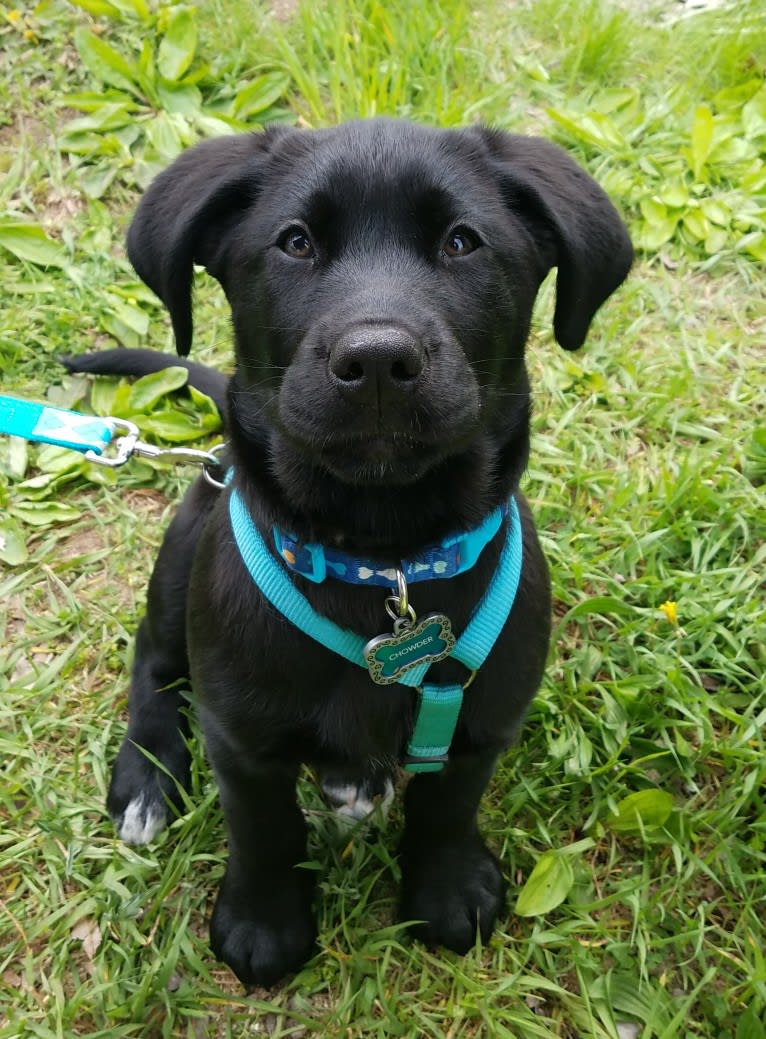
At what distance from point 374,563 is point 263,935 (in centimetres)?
96

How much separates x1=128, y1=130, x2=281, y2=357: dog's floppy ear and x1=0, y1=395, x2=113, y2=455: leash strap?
462mm

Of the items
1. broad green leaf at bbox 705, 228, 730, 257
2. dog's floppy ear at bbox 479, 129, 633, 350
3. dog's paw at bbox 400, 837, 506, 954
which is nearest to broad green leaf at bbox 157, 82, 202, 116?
broad green leaf at bbox 705, 228, 730, 257

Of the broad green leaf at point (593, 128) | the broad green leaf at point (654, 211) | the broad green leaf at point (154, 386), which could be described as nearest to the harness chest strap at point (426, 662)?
the broad green leaf at point (154, 386)

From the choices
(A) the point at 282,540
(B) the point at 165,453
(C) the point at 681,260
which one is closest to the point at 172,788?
(B) the point at 165,453

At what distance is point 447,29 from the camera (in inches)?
158

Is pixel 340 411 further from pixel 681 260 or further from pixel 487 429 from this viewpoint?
pixel 681 260

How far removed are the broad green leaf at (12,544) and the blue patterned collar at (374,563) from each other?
57.1 inches

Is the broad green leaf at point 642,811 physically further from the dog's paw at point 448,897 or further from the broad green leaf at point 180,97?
the broad green leaf at point 180,97

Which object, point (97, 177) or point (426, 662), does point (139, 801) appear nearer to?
point (426, 662)

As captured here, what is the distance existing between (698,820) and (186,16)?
356 centimetres

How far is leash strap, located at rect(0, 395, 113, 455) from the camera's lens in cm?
208

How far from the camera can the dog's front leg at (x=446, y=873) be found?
205 cm

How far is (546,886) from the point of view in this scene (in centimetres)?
217

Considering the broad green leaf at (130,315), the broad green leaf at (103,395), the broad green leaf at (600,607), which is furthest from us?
the broad green leaf at (130,315)
